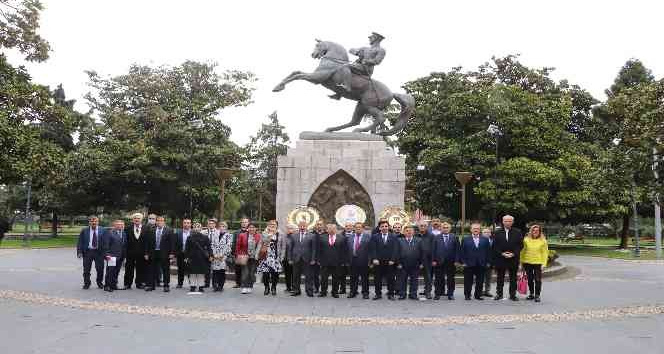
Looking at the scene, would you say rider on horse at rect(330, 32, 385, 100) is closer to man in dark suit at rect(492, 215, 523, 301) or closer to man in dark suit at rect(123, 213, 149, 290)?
man in dark suit at rect(492, 215, 523, 301)

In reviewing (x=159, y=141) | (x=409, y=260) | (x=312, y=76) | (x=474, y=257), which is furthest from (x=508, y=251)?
(x=159, y=141)

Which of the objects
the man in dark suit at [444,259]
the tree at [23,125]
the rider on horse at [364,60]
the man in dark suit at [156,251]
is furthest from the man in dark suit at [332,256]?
the tree at [23,125]

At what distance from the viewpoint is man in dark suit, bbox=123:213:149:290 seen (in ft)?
41.0

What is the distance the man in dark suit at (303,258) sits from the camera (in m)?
11.9

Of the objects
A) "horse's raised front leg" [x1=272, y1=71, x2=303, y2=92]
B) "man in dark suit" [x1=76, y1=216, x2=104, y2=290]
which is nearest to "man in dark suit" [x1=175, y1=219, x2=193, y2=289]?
"man in dark suit" [x1=76, y1=216, x2=104, y2=290]

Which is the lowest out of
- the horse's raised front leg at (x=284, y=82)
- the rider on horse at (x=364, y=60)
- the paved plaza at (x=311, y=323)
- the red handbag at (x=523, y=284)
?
the paved plaza at (x=311, y=323)

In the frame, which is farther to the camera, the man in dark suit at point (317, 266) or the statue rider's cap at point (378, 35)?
the statue rider's cap at point (378, 35)

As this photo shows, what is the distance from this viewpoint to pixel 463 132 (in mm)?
32906

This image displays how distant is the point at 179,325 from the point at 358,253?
176 inches

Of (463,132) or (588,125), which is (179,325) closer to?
(463,132)

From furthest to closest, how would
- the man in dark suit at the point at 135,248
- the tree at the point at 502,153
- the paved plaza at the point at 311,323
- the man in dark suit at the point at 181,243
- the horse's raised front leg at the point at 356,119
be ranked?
the tree at the point at 502,153
the horse's raised front leg at the point at 356,119
the man in dark suit at the point at 181,243
the man in dark suit at the point at 135,248
the paved plaza at the point at 311,323

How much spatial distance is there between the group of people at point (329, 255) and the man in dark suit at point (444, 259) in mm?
19

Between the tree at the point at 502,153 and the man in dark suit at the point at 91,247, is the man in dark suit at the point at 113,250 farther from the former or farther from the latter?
the tree at the point at 502,153

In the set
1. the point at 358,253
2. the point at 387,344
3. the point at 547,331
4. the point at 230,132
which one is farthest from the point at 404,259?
the point at 230,132
